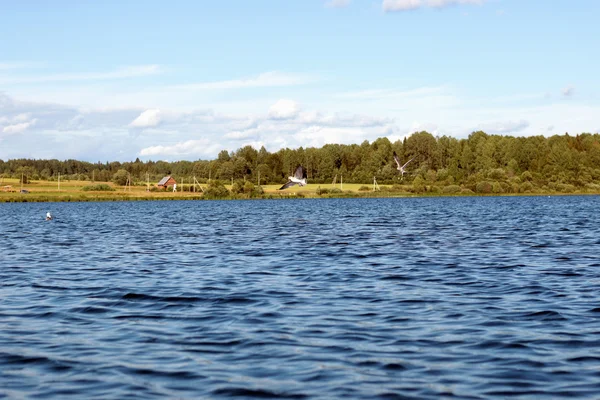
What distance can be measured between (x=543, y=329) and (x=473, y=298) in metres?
4.57

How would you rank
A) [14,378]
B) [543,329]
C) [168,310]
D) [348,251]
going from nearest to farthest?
[14,378]
[543,329]
[168,310]
[348,251]

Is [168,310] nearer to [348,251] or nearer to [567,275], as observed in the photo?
[567,275]

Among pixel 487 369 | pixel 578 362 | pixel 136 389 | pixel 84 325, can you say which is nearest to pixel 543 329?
pixel 578 362

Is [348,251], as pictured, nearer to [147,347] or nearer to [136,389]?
[147,347]

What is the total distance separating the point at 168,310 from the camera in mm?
20078

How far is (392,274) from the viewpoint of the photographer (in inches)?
1086

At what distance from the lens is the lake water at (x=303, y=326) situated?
12.6 m

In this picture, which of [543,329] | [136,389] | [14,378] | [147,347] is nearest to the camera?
[136,389]

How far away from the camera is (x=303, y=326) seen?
1748 cm

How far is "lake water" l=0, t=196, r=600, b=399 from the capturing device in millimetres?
12594

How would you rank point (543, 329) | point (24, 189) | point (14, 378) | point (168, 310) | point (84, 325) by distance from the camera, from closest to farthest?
1. point (14, 378)
2. point (543, 329)
3. point (84, 325)
4. point (168, 310)
5. point (24, 189)

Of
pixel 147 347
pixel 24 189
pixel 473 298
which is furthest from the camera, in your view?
Answer: pixel 24 189

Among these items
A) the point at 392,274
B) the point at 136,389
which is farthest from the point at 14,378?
the point at 392,274

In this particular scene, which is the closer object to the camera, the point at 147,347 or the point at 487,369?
the point at 487,369
